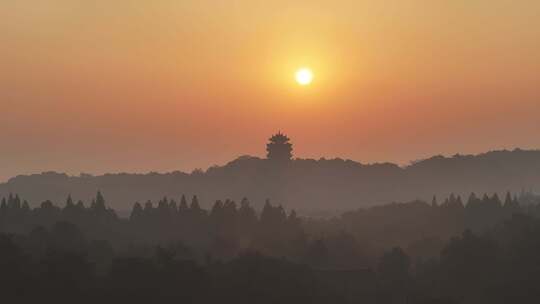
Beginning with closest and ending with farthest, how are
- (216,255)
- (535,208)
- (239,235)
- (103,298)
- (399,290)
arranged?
1. (103,298)
2. (399,290)
3. (216,255)
4. (239,235)
5. (535,208)

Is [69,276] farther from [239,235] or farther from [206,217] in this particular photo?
[206,217]

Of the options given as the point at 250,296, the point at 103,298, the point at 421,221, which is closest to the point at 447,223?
the point at 421,221

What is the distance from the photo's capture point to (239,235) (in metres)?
156

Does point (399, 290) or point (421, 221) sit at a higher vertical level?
point (421, 221)

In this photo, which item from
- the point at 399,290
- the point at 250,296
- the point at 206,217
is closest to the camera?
the point at 250,296

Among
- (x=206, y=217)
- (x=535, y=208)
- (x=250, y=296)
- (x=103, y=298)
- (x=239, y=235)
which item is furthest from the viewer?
(x=535, y=208)

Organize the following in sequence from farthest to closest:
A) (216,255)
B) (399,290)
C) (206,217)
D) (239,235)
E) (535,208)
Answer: (535,208) < (206,217) < (239,235) < (216,255) < (399,290)

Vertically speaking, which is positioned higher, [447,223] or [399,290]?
[447,223]

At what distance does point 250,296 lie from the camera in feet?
302

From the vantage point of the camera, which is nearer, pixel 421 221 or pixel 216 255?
pixel 216 255

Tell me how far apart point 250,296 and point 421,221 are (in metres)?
107

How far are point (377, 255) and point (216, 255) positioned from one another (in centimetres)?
3002

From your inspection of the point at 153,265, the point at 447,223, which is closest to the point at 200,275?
the point at 153,265

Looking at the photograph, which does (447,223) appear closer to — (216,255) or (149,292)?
(216,255)
